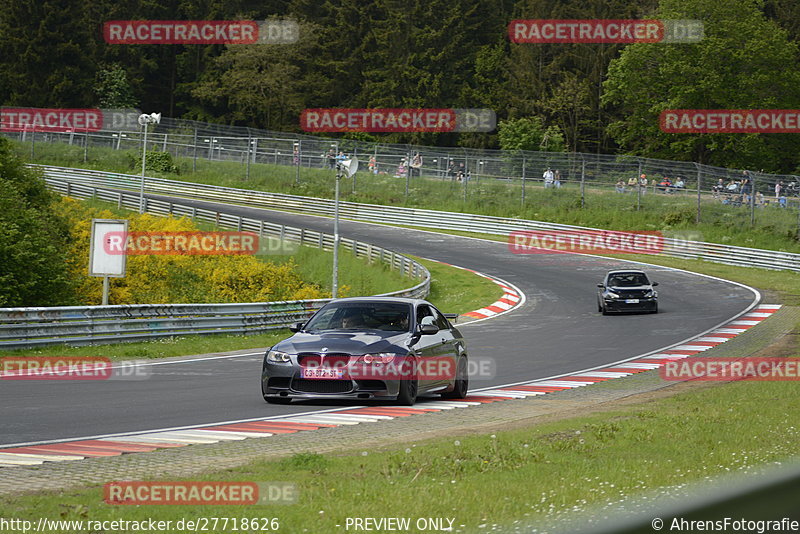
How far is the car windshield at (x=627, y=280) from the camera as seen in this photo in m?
34.1

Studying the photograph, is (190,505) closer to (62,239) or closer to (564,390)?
(564,390)

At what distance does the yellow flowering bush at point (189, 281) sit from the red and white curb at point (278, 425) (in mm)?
18120

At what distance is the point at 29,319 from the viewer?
20.7 meters

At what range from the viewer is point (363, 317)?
14.9 metres

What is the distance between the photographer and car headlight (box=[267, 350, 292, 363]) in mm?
13891

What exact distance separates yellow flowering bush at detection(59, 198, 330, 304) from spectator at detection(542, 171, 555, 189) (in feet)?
71.6

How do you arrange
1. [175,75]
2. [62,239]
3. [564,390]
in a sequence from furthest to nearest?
1. [175,75]
2. [62,239]
3. [564,390]

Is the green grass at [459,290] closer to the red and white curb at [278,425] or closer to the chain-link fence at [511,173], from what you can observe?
the chain-link fence at [511,173]

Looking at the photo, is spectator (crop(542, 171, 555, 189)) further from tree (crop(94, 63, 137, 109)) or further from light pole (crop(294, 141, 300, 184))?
tree (crop(94, 63, 137, 109))

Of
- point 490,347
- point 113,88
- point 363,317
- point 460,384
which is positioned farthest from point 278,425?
point 113,88

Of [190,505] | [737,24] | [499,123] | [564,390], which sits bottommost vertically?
[564,390]

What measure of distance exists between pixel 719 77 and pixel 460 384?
65.8m

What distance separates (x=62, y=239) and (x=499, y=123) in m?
59.0

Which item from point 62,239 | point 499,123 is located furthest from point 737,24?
point 62,239
